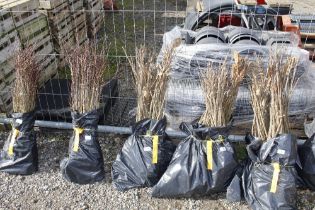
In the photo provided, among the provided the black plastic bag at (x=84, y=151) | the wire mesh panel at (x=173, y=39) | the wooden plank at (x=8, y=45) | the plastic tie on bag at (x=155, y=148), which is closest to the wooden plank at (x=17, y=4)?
the wire mesh panel at (x=173, y=39)

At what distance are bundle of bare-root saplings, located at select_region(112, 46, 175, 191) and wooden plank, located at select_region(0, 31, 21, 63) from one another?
4.81ft

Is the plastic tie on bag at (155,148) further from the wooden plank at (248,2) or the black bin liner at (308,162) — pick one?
the wooden plank at (248,2)

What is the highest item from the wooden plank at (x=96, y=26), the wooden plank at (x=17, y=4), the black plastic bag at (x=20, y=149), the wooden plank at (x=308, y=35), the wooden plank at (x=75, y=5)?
the wooden plank at (x=17, y=4)

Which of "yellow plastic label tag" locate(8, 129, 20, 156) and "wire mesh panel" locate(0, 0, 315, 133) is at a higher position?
"wire mesh panel" locate(0, 0, 315, 133)

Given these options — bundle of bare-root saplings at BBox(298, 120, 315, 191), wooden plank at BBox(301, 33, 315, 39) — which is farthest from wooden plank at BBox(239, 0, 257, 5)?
bundle of bare-root saplings at BBox(298, 120, 315, 191)

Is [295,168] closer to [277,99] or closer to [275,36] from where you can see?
[277,99]

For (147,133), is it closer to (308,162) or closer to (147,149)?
(147,149)

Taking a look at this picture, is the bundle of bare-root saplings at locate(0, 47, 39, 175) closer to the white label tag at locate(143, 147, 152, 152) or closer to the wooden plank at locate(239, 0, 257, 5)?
the white label tag at locate(143, 147, 152, 152)

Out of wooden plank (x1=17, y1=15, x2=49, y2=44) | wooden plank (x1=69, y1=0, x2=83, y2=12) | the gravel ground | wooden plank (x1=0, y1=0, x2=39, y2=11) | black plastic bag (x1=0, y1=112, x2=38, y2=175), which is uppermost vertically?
wooden plank (x1=0, y1=0, x2=39, y2=11)

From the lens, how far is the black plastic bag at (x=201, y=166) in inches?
108

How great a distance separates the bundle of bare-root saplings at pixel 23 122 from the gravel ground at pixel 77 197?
12 cm

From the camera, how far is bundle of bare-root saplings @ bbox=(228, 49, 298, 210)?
2.60 metres

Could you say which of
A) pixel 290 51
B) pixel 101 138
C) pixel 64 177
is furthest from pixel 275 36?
pixel 64 177

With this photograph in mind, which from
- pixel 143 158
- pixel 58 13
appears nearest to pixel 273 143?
pixel 143 158
